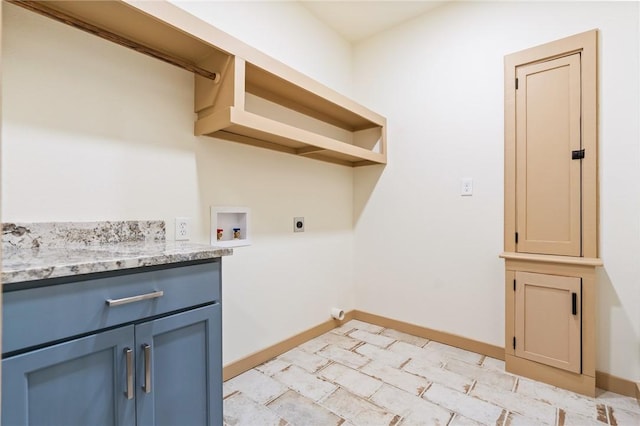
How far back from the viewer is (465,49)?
2.41m

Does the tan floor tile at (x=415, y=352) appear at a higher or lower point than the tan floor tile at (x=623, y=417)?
higher

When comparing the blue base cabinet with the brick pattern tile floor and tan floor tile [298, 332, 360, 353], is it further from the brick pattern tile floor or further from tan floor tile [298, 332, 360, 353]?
tan floor tile [298, 332, 360, 353]

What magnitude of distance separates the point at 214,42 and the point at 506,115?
1.81 m

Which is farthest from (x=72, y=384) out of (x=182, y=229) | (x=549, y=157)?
(x=549, y=157)

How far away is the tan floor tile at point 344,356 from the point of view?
215 cm

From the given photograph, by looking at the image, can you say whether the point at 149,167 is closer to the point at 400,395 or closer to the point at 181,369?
the point at 181,369

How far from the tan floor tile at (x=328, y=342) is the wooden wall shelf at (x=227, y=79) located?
1.38 m

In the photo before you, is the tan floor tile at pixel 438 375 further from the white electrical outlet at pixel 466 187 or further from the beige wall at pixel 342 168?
the white electrical outlet at pixel 466 187

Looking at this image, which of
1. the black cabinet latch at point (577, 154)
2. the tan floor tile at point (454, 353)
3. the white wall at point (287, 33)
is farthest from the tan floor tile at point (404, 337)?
the white wall at point (287, 33)

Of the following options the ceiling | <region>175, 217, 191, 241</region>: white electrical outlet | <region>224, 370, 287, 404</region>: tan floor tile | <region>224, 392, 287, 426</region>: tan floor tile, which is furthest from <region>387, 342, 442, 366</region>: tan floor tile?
the ceiling

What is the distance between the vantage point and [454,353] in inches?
91.8

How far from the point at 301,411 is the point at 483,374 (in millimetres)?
1138

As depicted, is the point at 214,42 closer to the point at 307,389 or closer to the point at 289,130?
the point at 289,130

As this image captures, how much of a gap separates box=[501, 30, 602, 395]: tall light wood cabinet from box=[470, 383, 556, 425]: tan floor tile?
0.89ft
